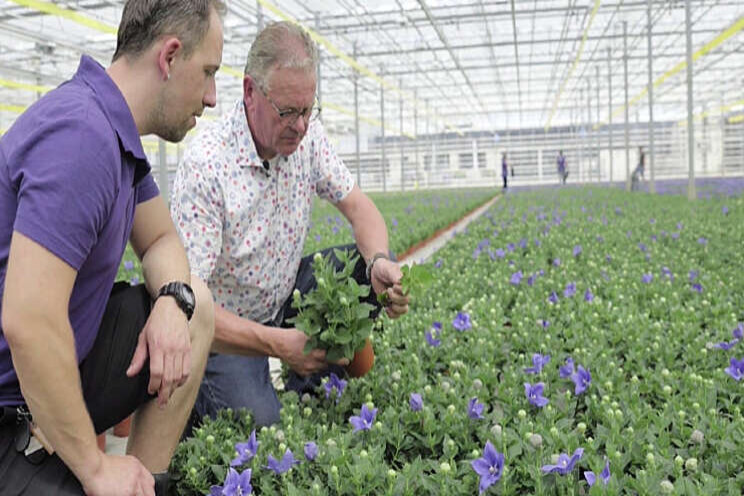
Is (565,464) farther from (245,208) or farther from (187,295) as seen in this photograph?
(245,208)

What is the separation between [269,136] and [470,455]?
1.25 m

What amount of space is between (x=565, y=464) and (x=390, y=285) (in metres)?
1.02

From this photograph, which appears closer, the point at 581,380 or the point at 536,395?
the point at 536,395

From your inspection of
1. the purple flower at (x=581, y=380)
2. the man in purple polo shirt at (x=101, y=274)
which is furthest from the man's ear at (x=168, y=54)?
the purple flower at (x=581, y=380)

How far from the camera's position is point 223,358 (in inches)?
105

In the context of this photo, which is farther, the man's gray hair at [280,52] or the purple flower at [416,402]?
the man's gray hair at [280,52]

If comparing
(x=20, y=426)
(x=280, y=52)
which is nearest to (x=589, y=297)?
(x=280, y=52)

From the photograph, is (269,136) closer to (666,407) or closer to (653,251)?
(666,407)

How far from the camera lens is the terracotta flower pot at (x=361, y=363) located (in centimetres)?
266

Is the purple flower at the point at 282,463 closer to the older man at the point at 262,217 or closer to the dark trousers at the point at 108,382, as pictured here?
the dark trousers at the point at 108,382

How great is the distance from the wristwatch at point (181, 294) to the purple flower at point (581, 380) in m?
1.28

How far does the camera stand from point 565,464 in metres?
1.70

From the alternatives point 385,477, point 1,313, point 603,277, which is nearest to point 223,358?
point 385,477

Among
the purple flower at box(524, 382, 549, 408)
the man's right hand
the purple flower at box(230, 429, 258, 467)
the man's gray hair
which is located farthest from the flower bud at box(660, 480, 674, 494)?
the man's gray hair
